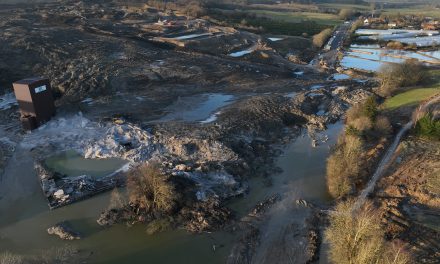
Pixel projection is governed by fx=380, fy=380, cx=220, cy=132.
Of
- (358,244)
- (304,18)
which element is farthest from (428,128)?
(304,18)

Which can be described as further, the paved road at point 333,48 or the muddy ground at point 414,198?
the paved road at point 333,48

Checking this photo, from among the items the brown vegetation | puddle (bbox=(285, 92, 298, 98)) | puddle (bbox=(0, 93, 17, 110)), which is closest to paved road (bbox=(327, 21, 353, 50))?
puddle (bbox=(285, 92, 298, 98))

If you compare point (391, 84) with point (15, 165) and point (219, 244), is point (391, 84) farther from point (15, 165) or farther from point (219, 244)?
point (15, 165)

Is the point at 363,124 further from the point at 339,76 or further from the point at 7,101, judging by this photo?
the point at 7,101

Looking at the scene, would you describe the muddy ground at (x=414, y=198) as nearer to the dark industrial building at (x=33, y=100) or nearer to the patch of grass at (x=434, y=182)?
the patch of grass at (x=434, y=182)

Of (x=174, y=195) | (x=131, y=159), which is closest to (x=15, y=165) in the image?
(x=131, y=159)

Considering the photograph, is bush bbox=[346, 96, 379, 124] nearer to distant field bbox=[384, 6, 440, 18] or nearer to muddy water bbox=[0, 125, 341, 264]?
muddy water bbox=[0, 125, 341, 264]

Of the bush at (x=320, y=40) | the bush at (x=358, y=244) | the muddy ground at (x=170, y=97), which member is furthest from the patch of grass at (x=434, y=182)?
the bush at (x=320, y=40)
